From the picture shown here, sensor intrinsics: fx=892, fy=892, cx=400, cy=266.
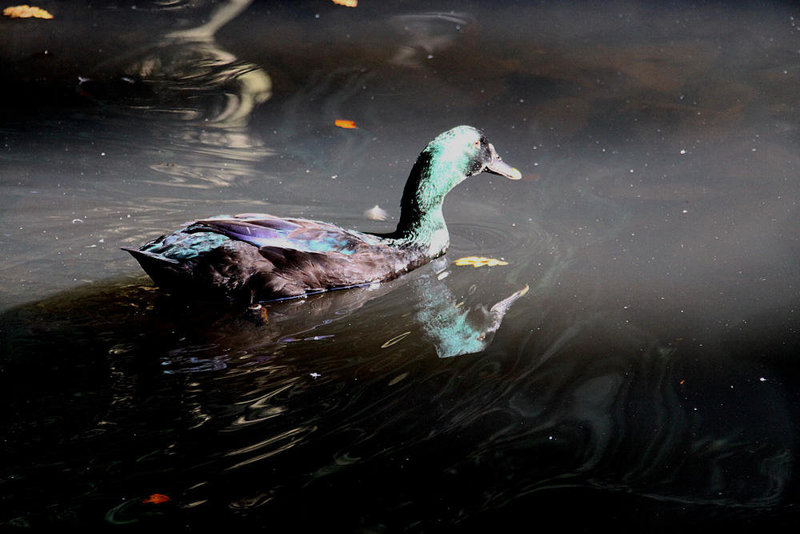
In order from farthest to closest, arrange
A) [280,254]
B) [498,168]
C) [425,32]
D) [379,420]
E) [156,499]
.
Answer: [425,32] → [498,168] → [280,254] → [379,420] → [156,499]

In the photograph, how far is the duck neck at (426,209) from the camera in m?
5.84

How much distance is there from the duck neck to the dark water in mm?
207

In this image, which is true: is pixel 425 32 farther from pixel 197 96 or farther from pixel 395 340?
pixel 395 340

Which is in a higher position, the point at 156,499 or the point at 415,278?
the point at 156,499

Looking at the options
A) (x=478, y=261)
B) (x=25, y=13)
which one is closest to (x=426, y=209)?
(x=478, y=261)

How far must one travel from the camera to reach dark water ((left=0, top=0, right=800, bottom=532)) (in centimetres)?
336

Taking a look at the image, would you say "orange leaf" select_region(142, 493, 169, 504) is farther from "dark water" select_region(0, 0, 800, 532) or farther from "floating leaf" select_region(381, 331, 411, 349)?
"floating leaf" select_region(381, 331, 411, 349)

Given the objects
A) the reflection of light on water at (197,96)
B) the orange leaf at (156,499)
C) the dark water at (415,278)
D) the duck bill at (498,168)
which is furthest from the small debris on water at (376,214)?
the orange leaf at (156,499)

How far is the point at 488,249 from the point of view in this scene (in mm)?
5910

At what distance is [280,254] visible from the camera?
518 centimetres

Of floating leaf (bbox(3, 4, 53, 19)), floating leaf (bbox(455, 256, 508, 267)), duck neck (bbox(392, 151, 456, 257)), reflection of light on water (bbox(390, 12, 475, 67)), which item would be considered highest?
reflection of light on water (bbox(390, 12, 475, 67))

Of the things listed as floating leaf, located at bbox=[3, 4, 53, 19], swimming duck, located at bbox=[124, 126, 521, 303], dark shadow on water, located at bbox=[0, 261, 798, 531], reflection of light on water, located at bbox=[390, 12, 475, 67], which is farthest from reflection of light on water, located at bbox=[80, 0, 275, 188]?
dark shadow on water, located at bbox=[0, 261, 798, 531]

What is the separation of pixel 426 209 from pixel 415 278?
1.76 ft

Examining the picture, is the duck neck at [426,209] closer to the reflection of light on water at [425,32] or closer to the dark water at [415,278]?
the dark water at [415,278]
